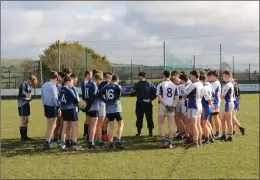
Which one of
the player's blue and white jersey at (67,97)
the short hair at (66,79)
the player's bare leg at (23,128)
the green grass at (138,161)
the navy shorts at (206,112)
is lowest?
the green grass at (138,161)

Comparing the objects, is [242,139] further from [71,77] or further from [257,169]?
[71,77]

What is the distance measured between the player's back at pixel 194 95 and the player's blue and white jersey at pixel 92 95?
7.76 ft

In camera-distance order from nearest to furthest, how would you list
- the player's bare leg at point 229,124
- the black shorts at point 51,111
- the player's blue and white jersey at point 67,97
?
1. the player's blue and white jersey at point 67,97
2. the black shorts at point 51,111
3. the player's bare leg at point 229,124

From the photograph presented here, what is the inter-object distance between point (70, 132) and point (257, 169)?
4.69 m

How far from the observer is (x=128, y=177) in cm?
785

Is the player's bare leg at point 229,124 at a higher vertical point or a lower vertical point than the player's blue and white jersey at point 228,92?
lower

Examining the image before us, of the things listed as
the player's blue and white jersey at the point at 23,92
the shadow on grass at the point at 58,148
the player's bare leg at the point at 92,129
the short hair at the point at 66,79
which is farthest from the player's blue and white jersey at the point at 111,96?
the player's blue and white jersey at the point at 23,92

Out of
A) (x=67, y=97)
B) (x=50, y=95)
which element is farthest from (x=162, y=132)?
(x=50, y=95)

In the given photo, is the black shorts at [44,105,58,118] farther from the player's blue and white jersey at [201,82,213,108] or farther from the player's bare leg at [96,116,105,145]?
the player's blue and white jersey at [201,82,213,108]

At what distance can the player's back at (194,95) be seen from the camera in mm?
10656

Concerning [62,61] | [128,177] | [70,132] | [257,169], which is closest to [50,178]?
[128,177]

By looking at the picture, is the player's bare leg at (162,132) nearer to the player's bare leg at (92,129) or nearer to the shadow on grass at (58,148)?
the shadow on grass at (58,148)

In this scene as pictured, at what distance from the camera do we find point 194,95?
420 inches

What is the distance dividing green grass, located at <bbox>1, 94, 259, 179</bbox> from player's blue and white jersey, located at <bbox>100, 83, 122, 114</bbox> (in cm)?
105
